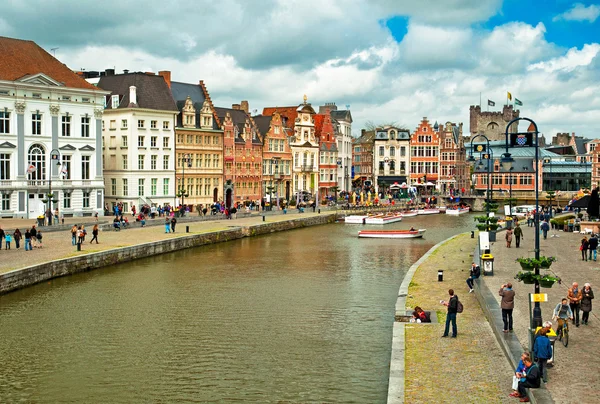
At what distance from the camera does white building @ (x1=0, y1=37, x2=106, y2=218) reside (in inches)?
2408

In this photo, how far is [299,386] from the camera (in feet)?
66.1

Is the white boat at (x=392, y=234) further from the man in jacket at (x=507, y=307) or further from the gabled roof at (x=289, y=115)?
the man in jacket at (x=507, y=307)

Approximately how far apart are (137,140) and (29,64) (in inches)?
564

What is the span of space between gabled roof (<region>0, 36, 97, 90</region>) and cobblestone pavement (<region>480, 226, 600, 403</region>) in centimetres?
4040

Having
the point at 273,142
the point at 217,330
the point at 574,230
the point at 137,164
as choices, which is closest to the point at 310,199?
the point at 273,142

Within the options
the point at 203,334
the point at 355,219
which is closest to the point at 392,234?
the point at 355,219

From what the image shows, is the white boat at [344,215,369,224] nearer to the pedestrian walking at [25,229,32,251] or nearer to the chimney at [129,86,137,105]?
the chimney at [129,86,137,105]

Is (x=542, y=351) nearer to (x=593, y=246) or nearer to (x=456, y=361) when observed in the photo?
(x=456, y=361)

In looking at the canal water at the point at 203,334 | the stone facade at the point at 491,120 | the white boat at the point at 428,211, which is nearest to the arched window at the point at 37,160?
the canal water at the point at 203,334

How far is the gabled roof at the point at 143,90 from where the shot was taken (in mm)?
76000

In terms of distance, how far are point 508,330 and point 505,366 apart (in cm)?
249

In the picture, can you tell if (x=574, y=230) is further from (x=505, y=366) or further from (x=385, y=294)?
(x=505, y=366)

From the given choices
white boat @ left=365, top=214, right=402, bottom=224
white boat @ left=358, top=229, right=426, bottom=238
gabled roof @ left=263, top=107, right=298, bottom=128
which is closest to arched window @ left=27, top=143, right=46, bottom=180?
white boat @ left=358, top=229, right=426, bottom=238

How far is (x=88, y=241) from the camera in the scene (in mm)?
47781
